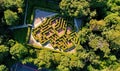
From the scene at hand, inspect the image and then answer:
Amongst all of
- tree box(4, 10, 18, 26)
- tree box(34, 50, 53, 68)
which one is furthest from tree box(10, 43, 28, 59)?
tree box(4, 10, 18, 26)

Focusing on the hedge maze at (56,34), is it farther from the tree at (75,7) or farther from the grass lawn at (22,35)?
the tree at (75,7)

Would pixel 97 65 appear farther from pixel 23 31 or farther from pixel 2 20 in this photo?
pixel 2 20

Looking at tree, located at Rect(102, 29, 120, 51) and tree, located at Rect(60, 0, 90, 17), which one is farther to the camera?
tree, located at Rect(102, 29, 120, 51)

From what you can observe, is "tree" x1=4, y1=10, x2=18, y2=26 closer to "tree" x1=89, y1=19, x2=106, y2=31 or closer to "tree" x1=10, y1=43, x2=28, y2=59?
"tree" x1=10, y1=43, x2=28, y2=59

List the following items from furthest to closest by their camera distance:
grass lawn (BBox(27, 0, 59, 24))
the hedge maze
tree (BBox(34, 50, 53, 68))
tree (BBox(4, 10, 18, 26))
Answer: the hedge maze → grass lawn (BBox(27, 0, 59, 24)) → tree (BBox(34, 50, 53, 68)) → tree (BBox(4, 10, 18, 26))

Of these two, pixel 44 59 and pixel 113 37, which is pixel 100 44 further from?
pixel 44 59

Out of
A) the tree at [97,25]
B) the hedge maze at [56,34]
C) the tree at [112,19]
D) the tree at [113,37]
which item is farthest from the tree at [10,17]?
the tree at [112,19]

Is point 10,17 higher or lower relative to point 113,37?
higher

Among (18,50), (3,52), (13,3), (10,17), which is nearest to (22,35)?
(18,50)
